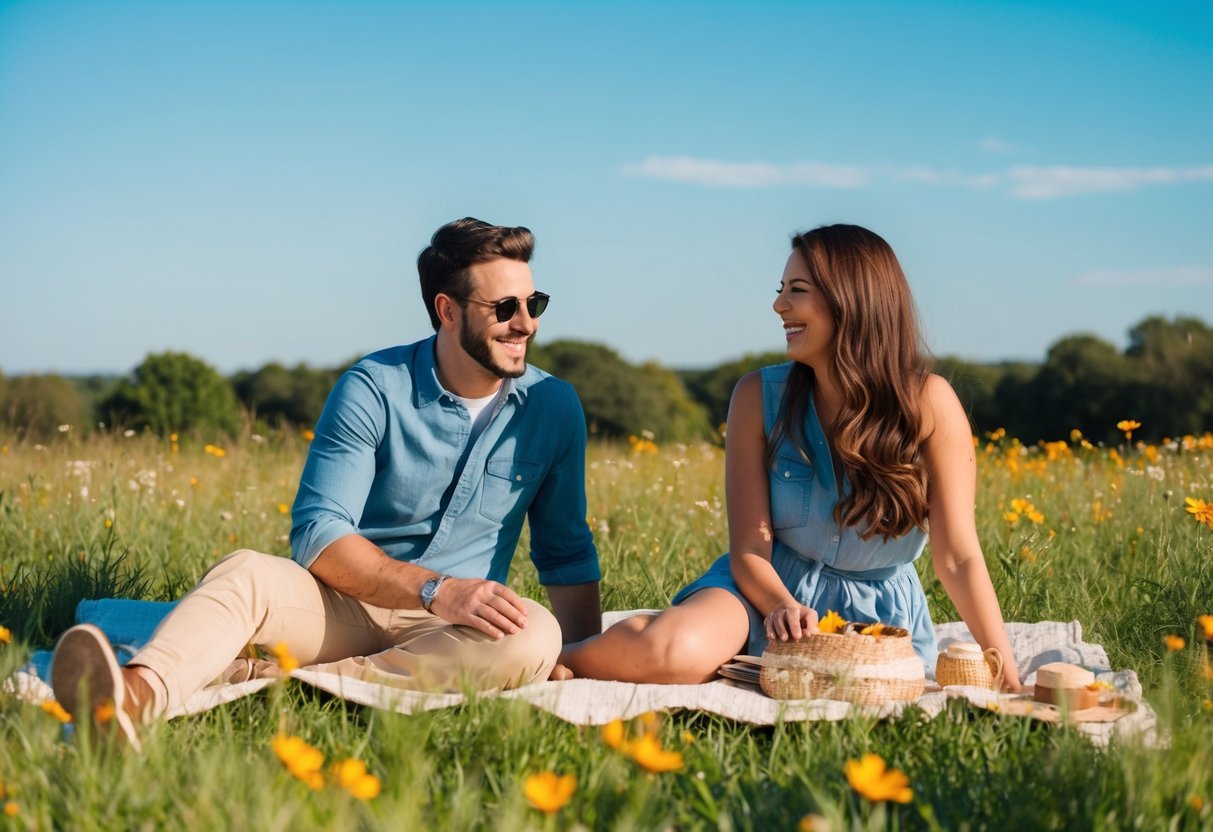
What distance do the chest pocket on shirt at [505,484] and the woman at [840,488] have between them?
527 mm

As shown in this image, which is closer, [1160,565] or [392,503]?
[392,503]

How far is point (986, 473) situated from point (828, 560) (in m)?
2.97

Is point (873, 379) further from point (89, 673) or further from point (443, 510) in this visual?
point (89, 673)

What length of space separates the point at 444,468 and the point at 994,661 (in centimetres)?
180

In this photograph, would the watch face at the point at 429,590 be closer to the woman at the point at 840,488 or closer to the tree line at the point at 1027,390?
the woman at the point at 840,488

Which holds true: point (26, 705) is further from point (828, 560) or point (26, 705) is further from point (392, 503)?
point (828, 560)

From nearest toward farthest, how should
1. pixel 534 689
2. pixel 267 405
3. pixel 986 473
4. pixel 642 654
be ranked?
pixel 534 689 < pixel 642 654 < pixel 986 473 < pixel 267 405

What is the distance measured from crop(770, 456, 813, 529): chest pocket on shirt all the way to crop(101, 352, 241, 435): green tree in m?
25.0

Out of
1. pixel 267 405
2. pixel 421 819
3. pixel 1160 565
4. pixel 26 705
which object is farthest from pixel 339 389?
pixel 267 405

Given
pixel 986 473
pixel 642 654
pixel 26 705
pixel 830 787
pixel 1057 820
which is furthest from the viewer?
pixel 986 473

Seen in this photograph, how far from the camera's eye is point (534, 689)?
3.11 metres

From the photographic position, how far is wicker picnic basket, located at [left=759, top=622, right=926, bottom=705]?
121 inches

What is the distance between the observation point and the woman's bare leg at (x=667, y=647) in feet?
11.1

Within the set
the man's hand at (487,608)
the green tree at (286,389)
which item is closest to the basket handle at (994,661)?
the man's hand at (487,608)
